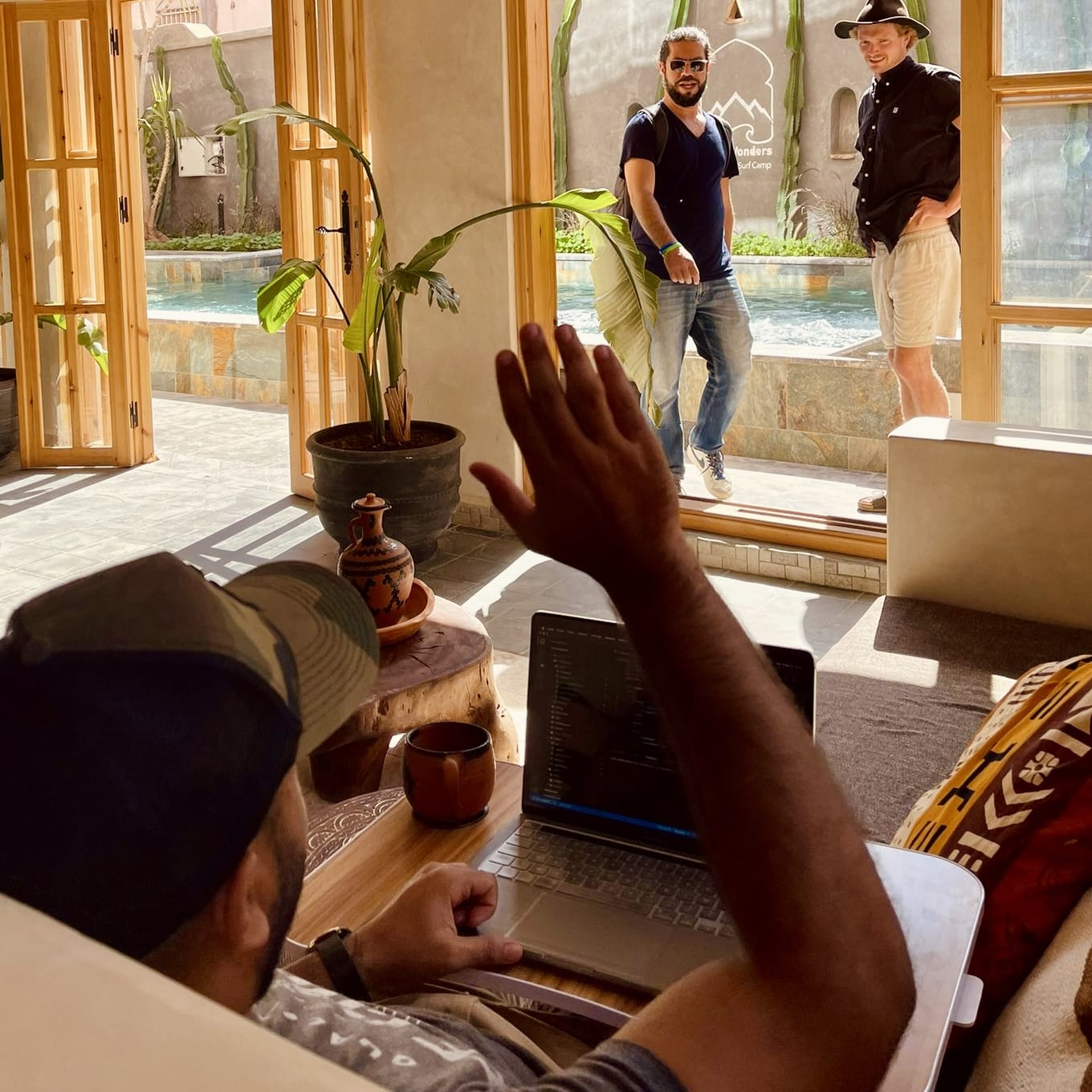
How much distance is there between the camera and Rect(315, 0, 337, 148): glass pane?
5113mm

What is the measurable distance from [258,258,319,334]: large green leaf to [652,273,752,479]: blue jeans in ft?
4.73

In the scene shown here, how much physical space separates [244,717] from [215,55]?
16991 millimetres

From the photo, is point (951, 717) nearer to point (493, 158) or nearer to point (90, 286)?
point (493, 158)

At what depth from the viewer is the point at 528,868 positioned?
57.7 inches

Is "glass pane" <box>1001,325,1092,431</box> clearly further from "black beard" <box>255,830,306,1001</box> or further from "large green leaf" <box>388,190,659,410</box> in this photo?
"black beard" <box>255,830,306,1001</box>

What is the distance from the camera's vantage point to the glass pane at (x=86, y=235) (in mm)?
6340

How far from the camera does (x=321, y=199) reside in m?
5.33

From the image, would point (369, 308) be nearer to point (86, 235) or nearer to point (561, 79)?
point (86, 235)

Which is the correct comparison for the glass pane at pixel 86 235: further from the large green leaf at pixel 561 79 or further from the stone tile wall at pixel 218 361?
the large green leaf at pixel 561 79

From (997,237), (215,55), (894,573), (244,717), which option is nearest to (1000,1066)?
(244,717)

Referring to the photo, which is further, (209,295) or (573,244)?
(209,295)

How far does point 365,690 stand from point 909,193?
4.39 m

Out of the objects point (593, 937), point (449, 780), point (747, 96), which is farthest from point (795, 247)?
point (593, 937)

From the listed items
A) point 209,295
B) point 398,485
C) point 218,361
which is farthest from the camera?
point 209,295
